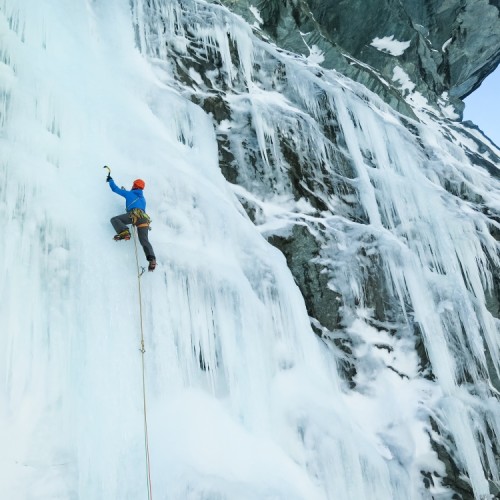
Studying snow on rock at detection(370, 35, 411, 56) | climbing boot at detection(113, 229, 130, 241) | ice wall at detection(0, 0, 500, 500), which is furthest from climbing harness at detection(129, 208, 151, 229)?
snow on rock at detection(370, 35, 411, 56)

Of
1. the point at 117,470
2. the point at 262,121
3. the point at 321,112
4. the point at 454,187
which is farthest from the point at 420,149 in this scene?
the point at 117,470

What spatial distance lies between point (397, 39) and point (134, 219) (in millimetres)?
16238

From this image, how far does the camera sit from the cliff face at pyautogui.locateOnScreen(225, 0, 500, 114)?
14.6m

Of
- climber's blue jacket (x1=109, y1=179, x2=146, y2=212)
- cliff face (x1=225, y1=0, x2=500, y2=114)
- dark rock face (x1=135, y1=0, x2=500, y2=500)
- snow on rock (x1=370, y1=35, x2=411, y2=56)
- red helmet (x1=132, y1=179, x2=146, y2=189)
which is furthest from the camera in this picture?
snow on rock (x1=370, y1=35, x2=411, y2=56)

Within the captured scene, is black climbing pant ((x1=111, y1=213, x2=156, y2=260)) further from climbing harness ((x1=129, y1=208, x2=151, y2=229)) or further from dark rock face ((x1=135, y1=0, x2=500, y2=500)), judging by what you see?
dark rock face ((x1=135, y1=0, x2=500, y2=500))

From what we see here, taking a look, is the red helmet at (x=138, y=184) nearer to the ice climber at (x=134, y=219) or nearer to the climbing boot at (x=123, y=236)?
the ice climber at (x=134, y=219)

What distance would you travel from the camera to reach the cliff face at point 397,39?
14.6m

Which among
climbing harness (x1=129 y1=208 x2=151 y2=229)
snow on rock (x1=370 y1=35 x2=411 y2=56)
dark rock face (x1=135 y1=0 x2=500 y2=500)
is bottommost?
dark rock face (x1=135 y1=0 x2=500 y2=500)

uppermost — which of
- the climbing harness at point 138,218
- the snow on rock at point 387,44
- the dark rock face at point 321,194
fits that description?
the snow on rock at point 387,44

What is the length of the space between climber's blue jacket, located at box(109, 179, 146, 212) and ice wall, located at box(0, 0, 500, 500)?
0.91ft

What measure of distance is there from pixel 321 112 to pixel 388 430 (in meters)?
6.68

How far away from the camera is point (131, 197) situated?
5488 mm

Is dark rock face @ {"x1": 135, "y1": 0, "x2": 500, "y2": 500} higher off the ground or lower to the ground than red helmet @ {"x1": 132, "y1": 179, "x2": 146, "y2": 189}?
lower

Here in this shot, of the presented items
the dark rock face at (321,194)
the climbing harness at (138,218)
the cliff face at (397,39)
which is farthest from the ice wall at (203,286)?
the cliff face at (397,39)
